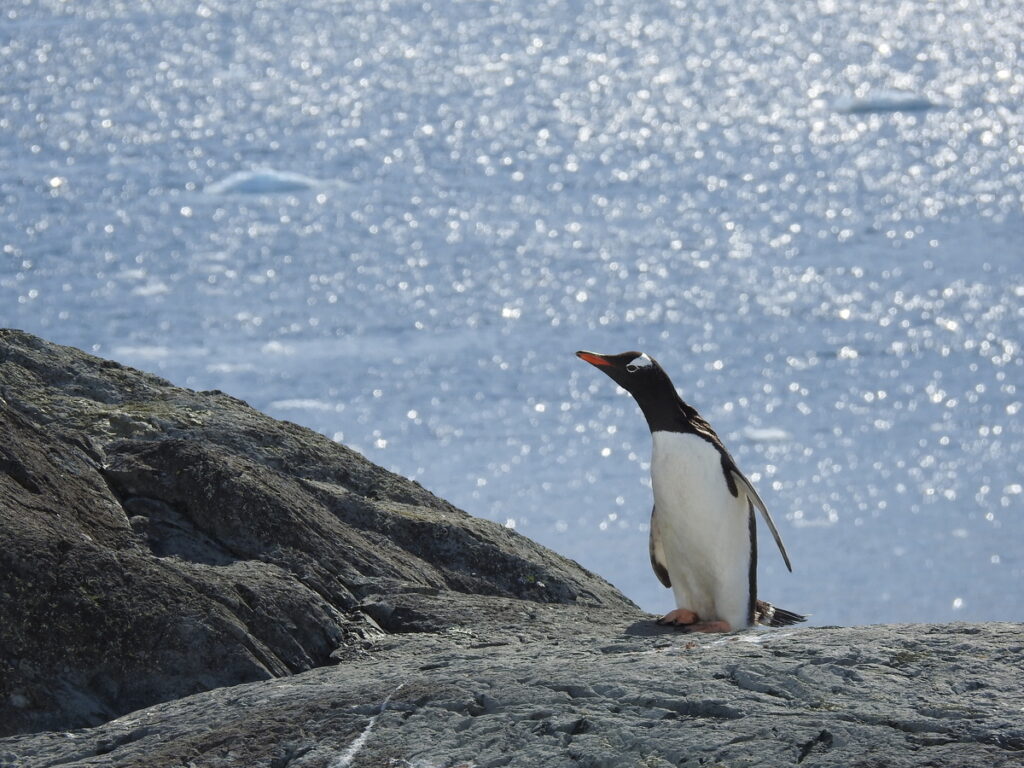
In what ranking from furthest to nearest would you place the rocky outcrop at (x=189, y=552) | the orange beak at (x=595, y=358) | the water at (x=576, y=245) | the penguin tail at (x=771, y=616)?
the water at (x=576, y=245) < the penguin tail at (x=771, y=616) < the orange beak at (x=595, y=358) < the rocky outcrop at (x=189, y=552)

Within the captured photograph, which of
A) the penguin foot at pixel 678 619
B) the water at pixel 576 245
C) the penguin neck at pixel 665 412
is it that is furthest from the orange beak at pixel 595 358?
the water at pixel 576 245

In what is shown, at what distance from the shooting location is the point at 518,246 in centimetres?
1313

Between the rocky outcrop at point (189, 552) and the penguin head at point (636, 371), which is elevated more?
the penguin head at point (636, 371)

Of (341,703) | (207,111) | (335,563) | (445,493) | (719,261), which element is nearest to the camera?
(341,703)

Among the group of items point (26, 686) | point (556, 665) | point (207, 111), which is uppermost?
point (207, 111)

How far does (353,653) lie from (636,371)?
1275 millimetres

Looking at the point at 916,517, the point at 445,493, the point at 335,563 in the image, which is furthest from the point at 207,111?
the point at 335,563

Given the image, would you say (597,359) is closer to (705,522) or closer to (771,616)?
(705,522)

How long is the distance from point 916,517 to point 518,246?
4331mm

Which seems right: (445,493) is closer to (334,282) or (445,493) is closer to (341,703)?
(334,282)

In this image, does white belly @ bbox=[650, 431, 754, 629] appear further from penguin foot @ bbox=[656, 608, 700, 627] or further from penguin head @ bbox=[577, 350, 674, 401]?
penguin foot @ bbox=[656, 608, 700, 627]

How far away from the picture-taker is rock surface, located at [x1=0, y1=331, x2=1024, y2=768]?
277 cm

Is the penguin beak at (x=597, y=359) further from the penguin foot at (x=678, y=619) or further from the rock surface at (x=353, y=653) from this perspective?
the penguin foot at (x=678, y=619)

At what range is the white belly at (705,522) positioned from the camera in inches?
168
